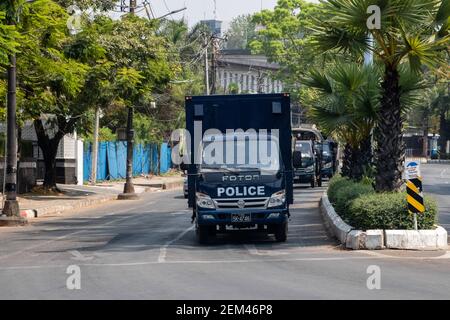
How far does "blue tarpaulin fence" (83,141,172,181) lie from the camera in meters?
51.4

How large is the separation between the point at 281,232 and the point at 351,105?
585 centimetres

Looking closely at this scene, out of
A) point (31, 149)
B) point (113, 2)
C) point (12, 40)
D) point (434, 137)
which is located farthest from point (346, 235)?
point (434, 137)

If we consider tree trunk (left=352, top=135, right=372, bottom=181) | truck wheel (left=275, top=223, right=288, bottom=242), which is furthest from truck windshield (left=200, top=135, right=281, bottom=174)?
tree trunk (left=352, top=135, right=372, bottom=181)

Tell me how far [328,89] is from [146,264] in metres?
10.2

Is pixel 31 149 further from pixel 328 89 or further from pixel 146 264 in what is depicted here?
pixel 146 264

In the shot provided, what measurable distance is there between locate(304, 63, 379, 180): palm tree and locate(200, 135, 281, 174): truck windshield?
4.23 m

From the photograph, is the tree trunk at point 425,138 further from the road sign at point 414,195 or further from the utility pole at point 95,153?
the road sign at point 414,195

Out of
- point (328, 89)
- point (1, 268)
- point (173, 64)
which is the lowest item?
point (1, 268)

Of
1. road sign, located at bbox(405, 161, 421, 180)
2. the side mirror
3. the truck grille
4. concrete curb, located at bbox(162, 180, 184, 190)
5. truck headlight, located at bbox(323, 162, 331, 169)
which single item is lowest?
concrete curb, located at bbox(162, 180, 184, 190)

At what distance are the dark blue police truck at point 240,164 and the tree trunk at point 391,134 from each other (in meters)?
2.05

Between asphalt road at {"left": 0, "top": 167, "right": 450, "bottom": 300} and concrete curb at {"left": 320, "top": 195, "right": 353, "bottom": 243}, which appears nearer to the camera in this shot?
asphalt road at {"left": 0, "top": 167, "right": 450, "bottom": 300}

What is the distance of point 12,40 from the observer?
72.9ft

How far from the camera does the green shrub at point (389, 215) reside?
17.2 metres

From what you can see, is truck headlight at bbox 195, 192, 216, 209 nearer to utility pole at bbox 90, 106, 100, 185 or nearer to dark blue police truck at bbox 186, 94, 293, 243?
dark blue police truck at bbox 186, 94, 293, 243
